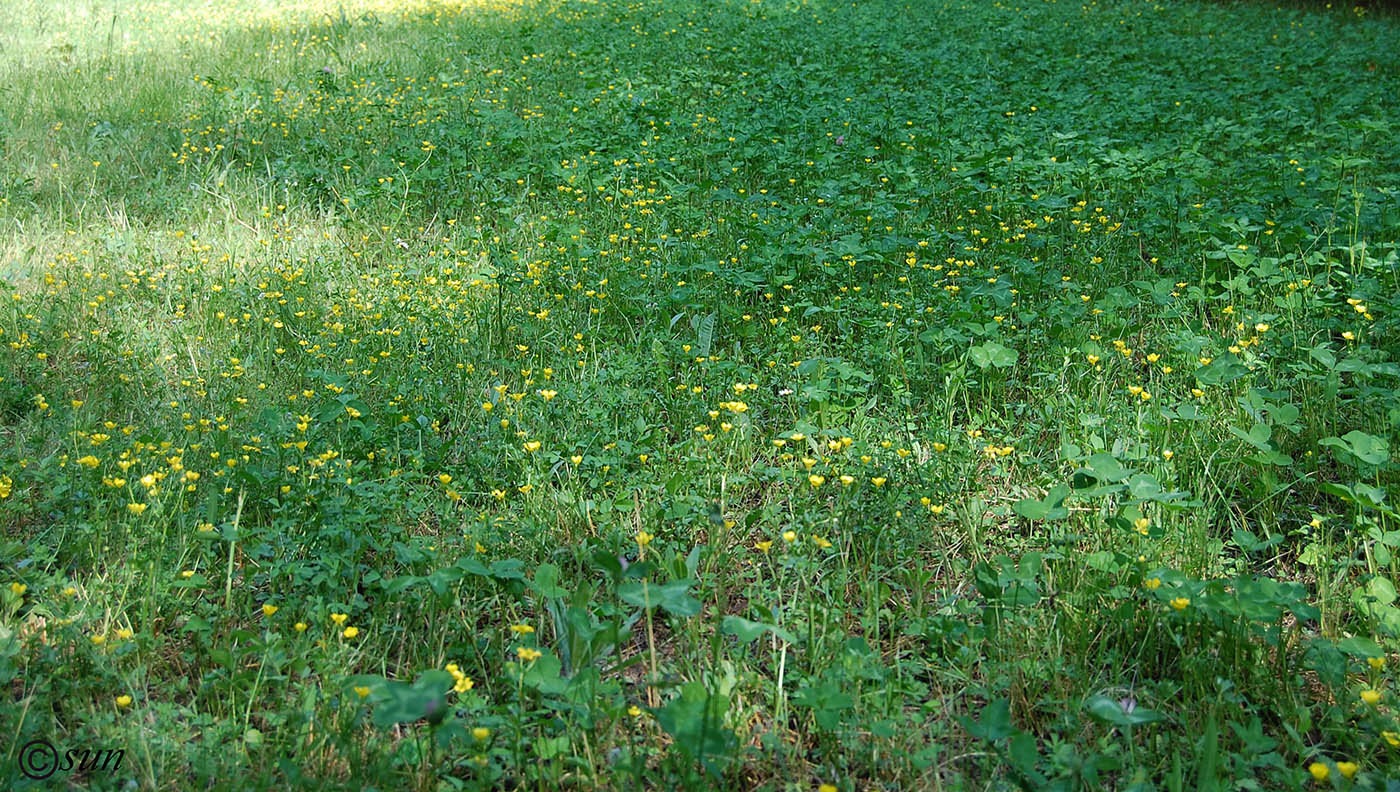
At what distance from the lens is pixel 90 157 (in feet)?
19.3

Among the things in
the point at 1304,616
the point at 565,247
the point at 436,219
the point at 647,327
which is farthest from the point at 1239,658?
the point at 436,219

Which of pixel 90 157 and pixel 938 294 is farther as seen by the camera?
pixel 90 157

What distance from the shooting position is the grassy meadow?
2131mm

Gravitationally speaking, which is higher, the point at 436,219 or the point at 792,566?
the point at 436,219

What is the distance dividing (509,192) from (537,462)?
9.86 feet

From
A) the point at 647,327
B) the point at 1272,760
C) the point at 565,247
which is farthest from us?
the point at 565,247

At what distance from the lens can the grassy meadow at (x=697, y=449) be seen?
2131 mm

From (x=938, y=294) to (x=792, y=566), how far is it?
1.82m

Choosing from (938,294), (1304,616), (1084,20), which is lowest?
(1304,616)

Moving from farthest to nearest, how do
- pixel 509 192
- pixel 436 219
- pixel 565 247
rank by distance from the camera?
pixel 509 192 → pixel 436 219 → pixel 565 247

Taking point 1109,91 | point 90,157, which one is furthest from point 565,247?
point 1109,91

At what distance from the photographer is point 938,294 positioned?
4031 mm

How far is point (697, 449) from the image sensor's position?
10.4 ft

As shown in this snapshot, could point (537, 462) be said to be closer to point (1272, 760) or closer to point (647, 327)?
point (647, 327)
